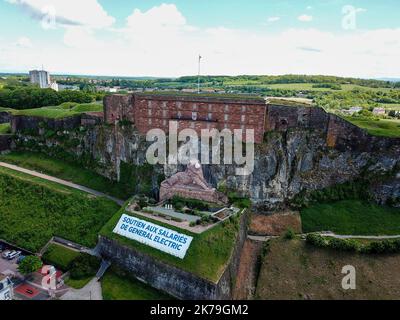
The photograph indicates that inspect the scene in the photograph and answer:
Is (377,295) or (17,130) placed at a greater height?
(17,130)

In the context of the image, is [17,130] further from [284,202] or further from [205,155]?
[284,202]

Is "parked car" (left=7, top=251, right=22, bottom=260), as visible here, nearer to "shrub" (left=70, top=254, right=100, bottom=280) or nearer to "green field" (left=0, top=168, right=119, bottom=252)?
"green field" (left=0, top=168, right=119, bottom=252)

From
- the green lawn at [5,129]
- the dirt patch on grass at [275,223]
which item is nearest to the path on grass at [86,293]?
the dirt patch on grass at [275,223]

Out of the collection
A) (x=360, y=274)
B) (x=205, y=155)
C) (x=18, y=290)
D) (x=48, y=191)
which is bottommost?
(x=18, y=290)

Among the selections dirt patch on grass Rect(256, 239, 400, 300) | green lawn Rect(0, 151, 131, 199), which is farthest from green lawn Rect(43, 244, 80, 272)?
dirt patch on grass Rect(256, 239, 400, 300)

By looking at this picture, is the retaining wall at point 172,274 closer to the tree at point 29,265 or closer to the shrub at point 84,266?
the shrub at point 84,266

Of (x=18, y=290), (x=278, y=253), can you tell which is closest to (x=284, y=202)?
(x=278, y=253)

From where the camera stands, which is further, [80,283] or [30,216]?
[30,216]
